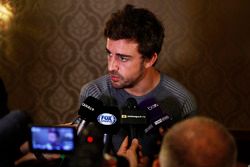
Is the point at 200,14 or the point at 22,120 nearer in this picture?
the point at 22,120

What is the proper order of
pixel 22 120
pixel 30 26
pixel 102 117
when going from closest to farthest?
pixel 22 120 → pixel 102 117 → pixel 30 26

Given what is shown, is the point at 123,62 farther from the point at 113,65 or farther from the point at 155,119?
the point at 155,119

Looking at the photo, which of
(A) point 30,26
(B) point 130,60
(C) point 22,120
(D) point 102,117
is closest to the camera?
(C) point 22,120

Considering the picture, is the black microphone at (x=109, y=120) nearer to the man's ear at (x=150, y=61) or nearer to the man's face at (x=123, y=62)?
the man's face at (x=123, y=62)

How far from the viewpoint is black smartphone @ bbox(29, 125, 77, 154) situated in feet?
3.05

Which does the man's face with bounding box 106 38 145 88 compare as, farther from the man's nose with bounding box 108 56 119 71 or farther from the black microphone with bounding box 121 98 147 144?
the black microphone with bounding box 121 98 147 144

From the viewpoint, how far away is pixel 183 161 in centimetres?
79

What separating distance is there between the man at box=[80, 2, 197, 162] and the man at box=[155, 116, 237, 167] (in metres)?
0.68

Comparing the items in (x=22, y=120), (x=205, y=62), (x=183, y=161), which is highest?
(x=22, y=120)

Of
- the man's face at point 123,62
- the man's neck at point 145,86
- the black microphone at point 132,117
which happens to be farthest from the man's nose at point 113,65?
the black microphone at point 132,117

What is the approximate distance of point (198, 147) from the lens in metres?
0.80

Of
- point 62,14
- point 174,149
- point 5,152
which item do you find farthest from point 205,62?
point 5,152

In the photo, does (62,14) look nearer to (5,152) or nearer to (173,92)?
(173,92)

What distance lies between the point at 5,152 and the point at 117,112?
0.63 m
